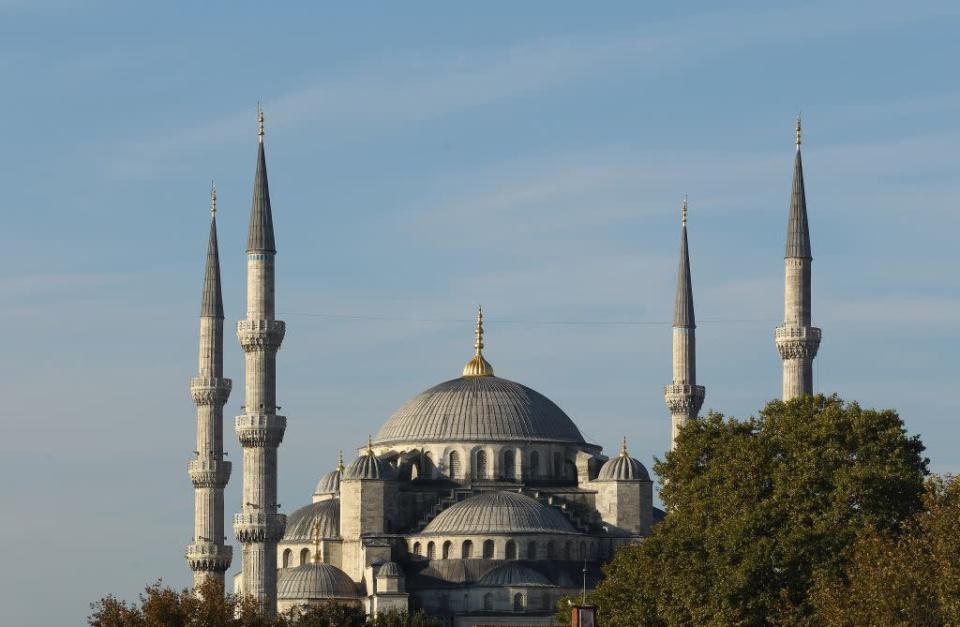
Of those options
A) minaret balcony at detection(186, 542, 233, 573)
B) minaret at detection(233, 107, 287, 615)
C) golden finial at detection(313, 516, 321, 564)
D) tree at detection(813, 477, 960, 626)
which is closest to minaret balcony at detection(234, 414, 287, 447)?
minaret at detection(233, 107, 287, 615)

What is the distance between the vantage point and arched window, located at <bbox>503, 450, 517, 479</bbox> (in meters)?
97.5

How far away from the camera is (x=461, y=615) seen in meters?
88.7

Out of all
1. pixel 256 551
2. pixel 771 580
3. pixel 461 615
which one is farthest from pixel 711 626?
pixel 461 615

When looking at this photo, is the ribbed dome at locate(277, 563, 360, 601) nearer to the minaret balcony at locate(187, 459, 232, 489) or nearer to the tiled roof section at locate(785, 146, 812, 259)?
the minaret balcony at locate(187, 459, 232, 489)

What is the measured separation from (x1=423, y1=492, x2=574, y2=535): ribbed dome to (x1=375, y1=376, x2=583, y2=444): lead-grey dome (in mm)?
4526

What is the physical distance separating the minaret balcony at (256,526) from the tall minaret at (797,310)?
51.3 feet

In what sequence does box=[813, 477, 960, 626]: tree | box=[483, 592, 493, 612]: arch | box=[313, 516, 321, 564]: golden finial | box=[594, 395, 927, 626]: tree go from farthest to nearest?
box=[313, 516, 321, 564]: golden finial, box=[483, 592, 493, 612]: arch, box=[594, 395, 927, 626]: tree, box=[813, 477, 960, 626]: tree

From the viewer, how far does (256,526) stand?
77.9 metres

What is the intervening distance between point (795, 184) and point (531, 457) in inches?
759

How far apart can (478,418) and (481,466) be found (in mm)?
1728

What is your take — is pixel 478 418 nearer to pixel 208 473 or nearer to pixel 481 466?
pixel 481 466

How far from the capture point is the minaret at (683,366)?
9206 centimetres

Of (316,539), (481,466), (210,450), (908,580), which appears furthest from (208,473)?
(908,580)

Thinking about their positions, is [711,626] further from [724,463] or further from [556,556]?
[556,556]
